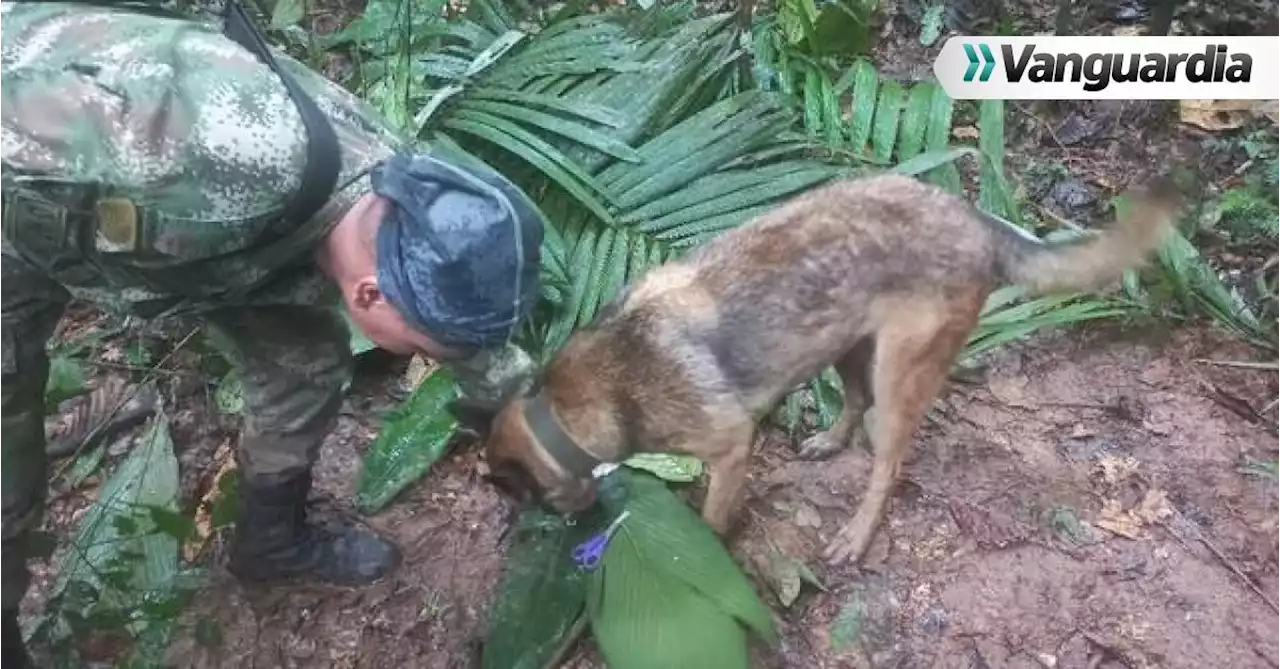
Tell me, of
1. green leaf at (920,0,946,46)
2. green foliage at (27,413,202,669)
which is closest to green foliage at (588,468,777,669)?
green foliage at (27,413,202,669)

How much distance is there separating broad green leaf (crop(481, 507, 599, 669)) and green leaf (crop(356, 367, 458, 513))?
579mm

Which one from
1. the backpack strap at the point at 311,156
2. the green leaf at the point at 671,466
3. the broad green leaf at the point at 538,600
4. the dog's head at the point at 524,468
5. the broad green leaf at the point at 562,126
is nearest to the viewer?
the backpack strap at the point at 311,156

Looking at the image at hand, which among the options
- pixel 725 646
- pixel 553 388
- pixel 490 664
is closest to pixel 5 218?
pixel 553 388

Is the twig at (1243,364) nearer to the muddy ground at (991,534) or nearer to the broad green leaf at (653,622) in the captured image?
the muddy ground at (991,534)

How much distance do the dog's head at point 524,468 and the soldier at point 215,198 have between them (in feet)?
1.75

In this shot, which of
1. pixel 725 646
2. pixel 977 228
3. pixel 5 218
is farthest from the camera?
pixel 977 228

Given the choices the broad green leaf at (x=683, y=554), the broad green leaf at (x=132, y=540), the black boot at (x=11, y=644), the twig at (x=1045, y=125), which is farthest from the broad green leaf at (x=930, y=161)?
the black boot at (x=11, y=644)

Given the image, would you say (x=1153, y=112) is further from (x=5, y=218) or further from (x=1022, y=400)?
(x=5, y=218)

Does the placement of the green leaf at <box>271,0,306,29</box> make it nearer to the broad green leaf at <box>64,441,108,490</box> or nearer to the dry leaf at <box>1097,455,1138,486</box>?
the broad green leaf at <box>64,441,108,490</box>

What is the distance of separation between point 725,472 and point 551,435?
0.60 meters

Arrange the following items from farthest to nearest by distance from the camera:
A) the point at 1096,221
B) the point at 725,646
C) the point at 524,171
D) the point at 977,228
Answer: the point at 1096,221
the point at 524,171
the point at 977,228
the point at 725,646

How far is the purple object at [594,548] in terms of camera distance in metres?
3.57

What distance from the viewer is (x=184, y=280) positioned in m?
2.71

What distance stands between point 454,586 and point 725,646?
101 cm
